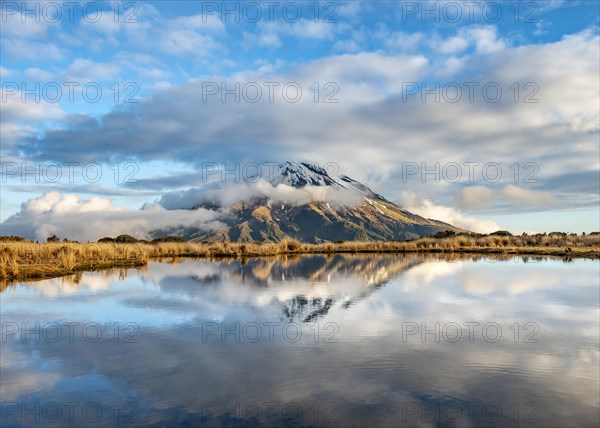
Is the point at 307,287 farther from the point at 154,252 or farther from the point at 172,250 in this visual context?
the point at 172,250

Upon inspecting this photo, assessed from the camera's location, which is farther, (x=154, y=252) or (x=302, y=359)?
(x=154, y=252)

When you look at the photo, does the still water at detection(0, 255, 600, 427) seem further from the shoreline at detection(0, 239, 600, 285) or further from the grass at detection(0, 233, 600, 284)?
the grass at detection(0, 233, 600, 284)

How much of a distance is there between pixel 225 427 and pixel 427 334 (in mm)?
7437

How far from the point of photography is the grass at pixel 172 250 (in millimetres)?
31734

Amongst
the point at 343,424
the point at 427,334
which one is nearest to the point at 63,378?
the point at 343,424

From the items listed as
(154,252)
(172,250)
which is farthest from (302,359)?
(172,250)

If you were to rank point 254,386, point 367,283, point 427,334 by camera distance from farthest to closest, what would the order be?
point 367,283 → point 427,334 → point 254,386

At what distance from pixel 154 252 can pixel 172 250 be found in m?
2.34

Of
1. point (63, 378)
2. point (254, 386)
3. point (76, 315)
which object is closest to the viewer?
point (254, 386)

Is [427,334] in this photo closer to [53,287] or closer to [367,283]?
[367,283]

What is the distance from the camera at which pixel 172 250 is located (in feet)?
191

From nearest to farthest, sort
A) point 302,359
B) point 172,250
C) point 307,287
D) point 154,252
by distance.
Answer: point 302,359
point 307,287
point 154,252
point 172,250

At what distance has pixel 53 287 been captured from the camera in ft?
76.8

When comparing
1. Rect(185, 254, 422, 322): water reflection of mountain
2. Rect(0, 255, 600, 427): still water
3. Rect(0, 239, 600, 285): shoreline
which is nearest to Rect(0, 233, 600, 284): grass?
Rect(0, 239, 600, 285): shoreline
